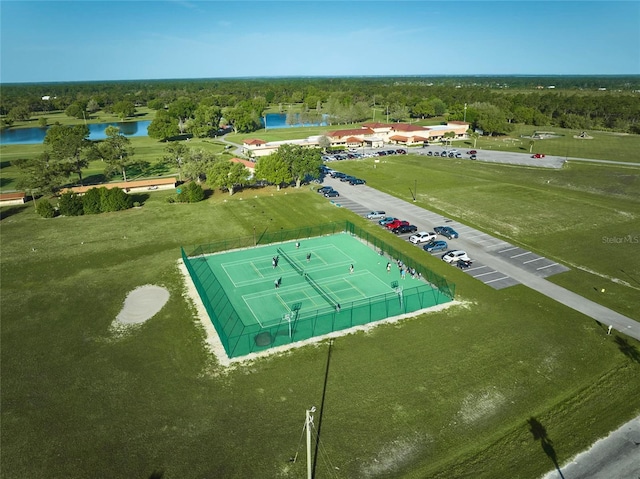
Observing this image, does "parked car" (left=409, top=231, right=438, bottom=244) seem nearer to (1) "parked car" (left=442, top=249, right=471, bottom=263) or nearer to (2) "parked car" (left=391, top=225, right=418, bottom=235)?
(2) "parked car" (left=391, top=225, right=418, bottom=235)

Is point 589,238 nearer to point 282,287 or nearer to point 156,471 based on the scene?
point 282,287

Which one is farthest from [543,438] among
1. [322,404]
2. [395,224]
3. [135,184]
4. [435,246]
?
[135,184]

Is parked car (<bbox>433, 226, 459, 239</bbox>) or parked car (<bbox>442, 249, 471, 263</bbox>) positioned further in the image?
parked car (<bbox>433, 226, 459, 239</bbox>)

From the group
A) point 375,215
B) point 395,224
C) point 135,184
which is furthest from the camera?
point 135,184

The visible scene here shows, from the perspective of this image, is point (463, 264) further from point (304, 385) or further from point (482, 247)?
point (304, 385)

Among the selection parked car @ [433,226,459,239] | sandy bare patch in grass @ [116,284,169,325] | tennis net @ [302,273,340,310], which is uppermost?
parked car @ [433,226,459,239]

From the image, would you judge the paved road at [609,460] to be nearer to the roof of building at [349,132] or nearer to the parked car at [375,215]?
the parked car at [375,215]

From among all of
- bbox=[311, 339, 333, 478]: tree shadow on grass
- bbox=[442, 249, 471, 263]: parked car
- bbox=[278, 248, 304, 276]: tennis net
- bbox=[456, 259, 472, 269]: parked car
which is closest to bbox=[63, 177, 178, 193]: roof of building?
bbox=[278, 248, 304, 276]: tennis net

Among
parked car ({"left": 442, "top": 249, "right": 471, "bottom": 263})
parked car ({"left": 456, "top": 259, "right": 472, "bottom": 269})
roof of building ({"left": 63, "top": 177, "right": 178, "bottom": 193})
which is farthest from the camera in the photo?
roof of building ({"left": 63, "top": 177, "right": 178, "bottom": 193})
